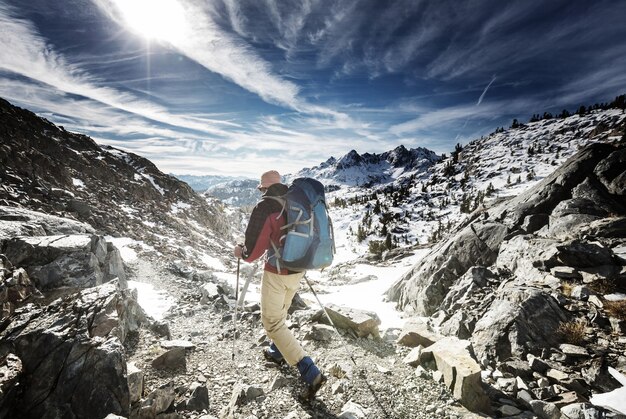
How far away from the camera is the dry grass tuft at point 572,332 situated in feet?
16.9

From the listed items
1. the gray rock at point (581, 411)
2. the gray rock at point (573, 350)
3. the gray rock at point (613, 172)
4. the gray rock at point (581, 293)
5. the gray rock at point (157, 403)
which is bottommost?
the gray rock at point (157, 403)

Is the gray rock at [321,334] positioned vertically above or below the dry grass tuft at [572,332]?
below

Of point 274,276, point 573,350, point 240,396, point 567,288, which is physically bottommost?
point 240,396

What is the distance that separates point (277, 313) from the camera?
488 centimetres

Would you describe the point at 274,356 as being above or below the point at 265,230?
below

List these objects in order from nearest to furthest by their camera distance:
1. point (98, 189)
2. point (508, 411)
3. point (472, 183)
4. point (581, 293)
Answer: point (508, 411) → point (581, 293) → point (98, 189) → point (472, 183)

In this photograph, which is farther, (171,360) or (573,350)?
(171,360)

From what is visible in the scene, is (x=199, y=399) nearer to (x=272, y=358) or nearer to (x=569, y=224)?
(x=272, y=358)

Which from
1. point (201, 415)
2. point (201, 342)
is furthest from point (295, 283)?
point (201, 342)

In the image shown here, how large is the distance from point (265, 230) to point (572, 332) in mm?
6270

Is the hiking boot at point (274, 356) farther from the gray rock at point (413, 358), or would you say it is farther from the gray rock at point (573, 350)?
the gray rock at point (573, 350)

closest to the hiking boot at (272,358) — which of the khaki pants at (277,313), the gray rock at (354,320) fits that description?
the khaki pants at (277,313)

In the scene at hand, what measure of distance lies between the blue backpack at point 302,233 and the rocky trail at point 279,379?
88.3 inches

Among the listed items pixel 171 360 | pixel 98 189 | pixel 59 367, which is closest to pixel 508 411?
pixel 171 360
